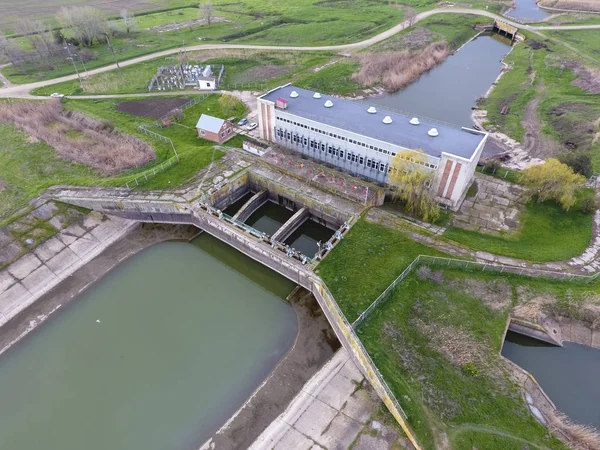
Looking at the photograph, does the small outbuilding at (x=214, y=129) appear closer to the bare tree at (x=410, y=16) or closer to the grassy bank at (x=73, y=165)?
the grassy bank at (x=73, y=165)

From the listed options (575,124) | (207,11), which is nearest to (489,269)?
(575,124)

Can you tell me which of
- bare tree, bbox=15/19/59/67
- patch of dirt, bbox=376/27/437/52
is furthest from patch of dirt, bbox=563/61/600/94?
bare tree, bbox=15/19/59/67

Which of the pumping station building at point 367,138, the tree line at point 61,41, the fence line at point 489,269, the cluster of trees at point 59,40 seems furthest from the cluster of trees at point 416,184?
the cluster of trees at point 59,40

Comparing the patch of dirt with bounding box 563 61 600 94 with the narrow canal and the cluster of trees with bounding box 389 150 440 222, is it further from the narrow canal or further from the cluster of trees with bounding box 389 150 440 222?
the narrow canal

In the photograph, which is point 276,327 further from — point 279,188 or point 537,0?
point 537,0

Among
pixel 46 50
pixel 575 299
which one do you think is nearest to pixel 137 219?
pixel 575 299

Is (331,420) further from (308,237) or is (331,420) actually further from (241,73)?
(241,73)
